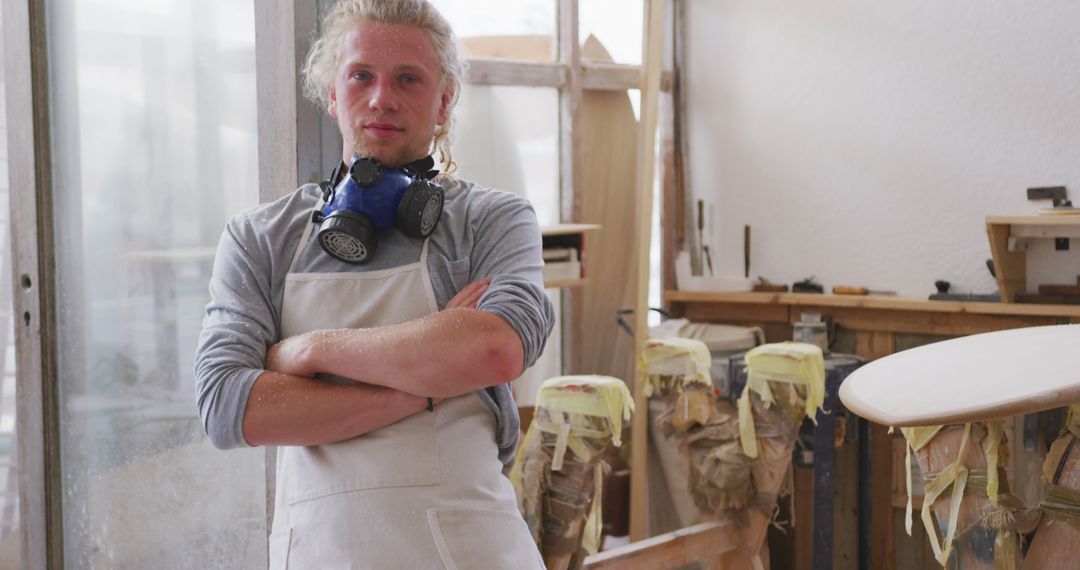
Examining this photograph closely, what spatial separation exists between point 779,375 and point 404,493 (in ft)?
6.26

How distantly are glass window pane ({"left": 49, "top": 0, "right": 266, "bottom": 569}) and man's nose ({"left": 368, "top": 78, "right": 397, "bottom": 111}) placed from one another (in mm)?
837

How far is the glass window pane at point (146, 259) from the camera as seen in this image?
2.57m

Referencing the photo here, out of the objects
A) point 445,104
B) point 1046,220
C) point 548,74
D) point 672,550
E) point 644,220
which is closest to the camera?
point 445,104

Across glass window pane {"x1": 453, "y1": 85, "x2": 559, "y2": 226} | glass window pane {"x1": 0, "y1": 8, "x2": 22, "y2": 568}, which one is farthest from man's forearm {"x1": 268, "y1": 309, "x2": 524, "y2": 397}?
glass window pane {"x1": 453, "y1": 85, "x2": 559, "y2": 226}

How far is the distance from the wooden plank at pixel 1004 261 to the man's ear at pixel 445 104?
3.01 metres

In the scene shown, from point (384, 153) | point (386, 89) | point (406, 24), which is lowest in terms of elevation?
point (384, 153)

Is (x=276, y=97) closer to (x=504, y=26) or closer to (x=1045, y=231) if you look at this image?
(x=504, y=26)

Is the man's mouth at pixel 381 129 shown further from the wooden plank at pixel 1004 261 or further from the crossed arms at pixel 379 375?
the wooden plank at pixel 1004 261

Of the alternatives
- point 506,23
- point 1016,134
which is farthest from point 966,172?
point 506,23

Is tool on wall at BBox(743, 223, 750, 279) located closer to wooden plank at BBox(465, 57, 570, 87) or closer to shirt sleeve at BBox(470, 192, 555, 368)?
wooden plank at BBox(465, 57, 570, 87)

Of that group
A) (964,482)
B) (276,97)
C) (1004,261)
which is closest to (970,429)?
(964,482)

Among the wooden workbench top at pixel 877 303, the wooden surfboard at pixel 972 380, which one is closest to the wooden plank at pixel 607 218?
the wooden workbench top at pixel 877 303

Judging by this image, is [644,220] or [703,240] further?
[703,240]

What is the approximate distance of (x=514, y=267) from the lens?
5.58 ft
